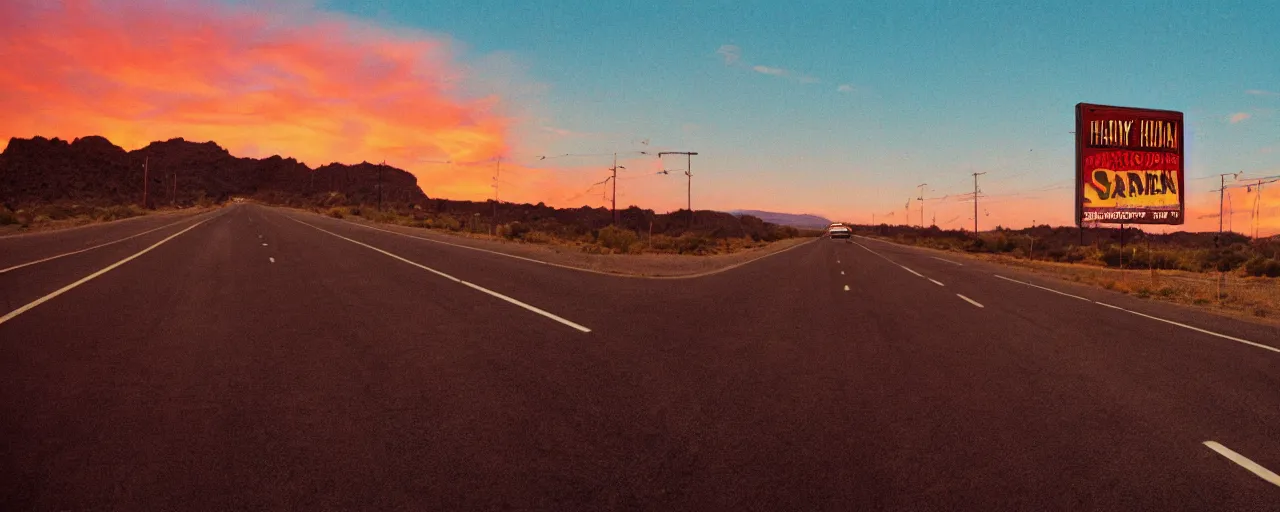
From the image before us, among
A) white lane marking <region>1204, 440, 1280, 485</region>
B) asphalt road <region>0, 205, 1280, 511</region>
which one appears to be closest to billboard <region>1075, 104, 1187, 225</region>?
asphalt road <region>0, 205, 1280, 511</region>

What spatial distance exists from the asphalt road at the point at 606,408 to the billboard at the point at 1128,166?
73.3ft

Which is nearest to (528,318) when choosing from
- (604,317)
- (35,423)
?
(604,317)

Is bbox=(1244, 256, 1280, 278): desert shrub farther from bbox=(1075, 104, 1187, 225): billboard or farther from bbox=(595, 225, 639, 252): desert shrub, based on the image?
bbox=(595, 225, 639, 252): desert shrub

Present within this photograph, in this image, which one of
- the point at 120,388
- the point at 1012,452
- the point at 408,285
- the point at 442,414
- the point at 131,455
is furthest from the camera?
the point at 408,285

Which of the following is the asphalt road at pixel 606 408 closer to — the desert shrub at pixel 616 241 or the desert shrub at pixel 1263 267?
the desert shrub at pixel 616 241

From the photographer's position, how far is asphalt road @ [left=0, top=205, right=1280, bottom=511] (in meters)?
3.77

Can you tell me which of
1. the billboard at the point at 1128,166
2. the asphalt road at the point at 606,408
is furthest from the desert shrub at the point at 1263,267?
the asphalt road at the point at 606,408

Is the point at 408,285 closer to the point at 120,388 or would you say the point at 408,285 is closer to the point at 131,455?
the point at 120,388

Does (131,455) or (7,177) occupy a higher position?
(7,177)

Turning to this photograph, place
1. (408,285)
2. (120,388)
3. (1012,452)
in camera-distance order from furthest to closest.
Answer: (408,285) → (120,388) → (1012,452)

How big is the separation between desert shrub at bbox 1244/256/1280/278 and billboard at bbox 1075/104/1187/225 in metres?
8.28

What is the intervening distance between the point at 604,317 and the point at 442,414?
5.04 m

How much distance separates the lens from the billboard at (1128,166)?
99.6 feet

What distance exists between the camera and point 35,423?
4707mm
